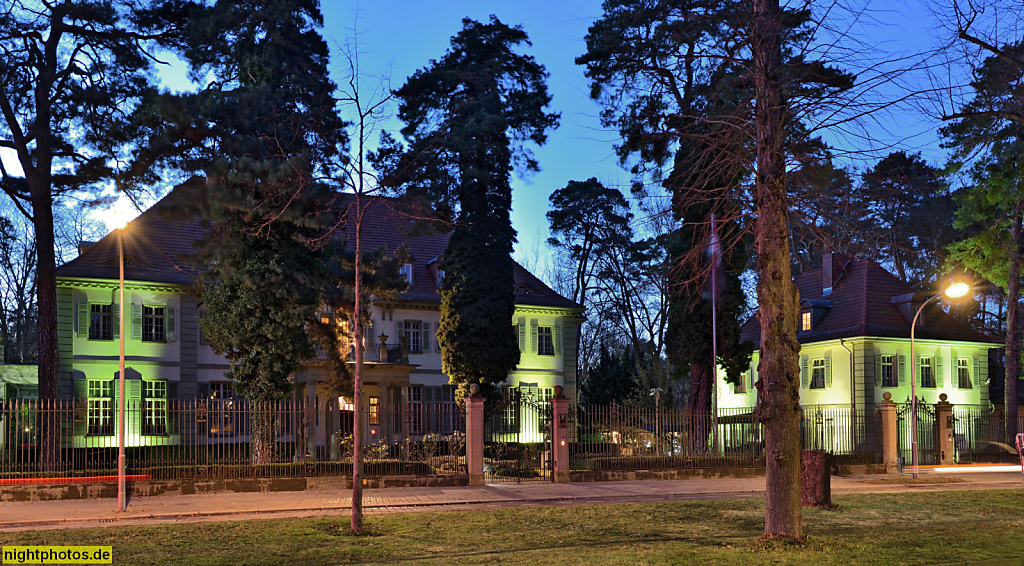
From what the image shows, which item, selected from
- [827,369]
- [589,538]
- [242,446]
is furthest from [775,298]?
[827,369]

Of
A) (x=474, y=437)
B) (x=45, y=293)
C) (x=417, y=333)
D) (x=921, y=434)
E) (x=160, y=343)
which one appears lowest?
(x=921, y=434)

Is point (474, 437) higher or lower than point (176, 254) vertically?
lower

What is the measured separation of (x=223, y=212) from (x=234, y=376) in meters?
4.60

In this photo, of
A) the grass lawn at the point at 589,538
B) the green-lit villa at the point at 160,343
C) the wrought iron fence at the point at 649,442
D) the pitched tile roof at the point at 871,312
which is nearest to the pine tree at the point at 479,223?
the green-lit villa at the point at 160,343

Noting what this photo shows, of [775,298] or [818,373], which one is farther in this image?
[818,373]

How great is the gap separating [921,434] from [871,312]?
7188mm

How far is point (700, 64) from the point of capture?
502 inches

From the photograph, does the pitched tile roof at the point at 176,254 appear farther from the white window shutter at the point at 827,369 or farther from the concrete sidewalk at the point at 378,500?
the concrete sidewalk at the point at 378,500

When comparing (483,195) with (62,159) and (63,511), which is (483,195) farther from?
(63,511)

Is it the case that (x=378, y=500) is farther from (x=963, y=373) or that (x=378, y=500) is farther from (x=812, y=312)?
(x=963, y=373)

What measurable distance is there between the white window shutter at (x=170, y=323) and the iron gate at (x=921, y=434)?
92.7ft

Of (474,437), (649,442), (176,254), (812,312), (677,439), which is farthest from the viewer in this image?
(812,312)

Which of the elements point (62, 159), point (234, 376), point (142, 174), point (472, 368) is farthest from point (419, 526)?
point (472, 368)

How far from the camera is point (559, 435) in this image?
23.9 meters
